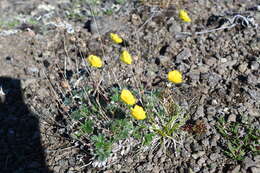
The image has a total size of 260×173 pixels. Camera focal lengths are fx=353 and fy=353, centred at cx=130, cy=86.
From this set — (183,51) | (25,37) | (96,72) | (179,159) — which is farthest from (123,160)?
(25,37)

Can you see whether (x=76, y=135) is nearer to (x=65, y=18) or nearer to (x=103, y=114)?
(x=103, y=114)

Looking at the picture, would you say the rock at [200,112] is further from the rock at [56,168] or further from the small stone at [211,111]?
the rock at [56,168]

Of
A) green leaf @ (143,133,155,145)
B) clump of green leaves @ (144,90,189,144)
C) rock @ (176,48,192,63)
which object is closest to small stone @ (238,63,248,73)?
rock @ (176,48,192,63)

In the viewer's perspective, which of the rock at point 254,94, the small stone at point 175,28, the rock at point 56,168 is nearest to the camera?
the rock at point 56,168

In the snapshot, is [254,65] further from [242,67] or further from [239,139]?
[239,139]

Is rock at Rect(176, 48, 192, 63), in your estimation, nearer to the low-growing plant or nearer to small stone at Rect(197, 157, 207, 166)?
the low-growing plant

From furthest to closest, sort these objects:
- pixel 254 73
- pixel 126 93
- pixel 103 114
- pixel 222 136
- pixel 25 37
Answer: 1. pixel 25 37
2. pixel 254 73
3. pixel 103 114
4. pixel 222 136
5. pixel 126 93

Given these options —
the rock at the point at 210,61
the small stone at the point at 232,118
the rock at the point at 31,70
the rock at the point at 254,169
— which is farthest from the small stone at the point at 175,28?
the rock at the point at 254,169
